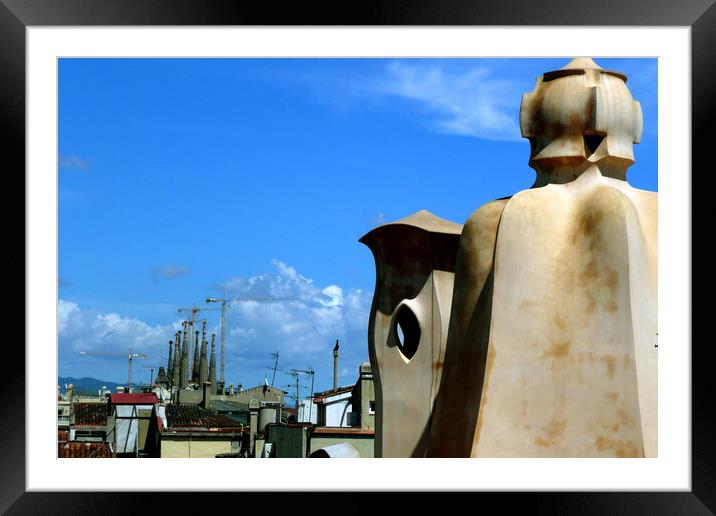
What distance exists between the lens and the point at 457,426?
13.1 meters

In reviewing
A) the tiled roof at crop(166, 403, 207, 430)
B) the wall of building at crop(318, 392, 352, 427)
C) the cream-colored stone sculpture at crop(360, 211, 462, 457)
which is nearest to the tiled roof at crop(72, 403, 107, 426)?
the tiled roof at crop(166, 403, 207, 430)

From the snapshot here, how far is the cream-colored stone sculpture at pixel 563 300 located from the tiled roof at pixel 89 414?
1722 cm

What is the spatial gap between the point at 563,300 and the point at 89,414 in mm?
22290

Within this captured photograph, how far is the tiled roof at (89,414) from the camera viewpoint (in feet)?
96.1

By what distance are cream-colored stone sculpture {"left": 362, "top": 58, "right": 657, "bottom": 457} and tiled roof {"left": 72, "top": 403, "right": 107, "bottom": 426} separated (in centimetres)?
1722

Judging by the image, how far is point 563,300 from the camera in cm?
1190

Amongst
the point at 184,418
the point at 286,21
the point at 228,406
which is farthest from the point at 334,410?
the point at 286,21

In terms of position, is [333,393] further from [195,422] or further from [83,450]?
[83,450]

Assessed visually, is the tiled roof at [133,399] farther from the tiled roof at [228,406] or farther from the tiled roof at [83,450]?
the tiled roof at [228,406]

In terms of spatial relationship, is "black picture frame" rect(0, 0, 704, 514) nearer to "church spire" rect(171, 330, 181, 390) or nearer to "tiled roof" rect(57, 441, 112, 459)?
"tiled roof" rect(57, 441, 112, 459)

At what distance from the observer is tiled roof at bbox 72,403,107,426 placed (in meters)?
29.3

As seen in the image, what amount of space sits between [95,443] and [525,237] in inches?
534

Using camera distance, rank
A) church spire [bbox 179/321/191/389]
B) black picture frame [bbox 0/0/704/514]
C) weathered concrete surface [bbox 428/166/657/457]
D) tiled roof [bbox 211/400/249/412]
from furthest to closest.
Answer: church spire [bbox 179/321/191/389] < tiled roof [bbox 211/400/249/412] < weathered concrete surface [bbox 428/166/657/457] < black picture frame [bbox 0/0/704/514]

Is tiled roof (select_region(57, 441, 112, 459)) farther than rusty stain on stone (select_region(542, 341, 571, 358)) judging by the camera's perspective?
Yes
